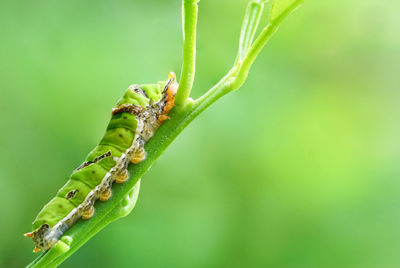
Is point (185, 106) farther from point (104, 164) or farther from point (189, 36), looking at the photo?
point (104, 164)

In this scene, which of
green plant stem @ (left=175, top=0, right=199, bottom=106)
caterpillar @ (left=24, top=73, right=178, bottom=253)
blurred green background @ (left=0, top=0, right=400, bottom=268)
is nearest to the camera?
green plant stem @ (left=175, top=0, right=199, bottom=106)

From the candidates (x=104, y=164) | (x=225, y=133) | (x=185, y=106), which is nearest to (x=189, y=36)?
(x=185, y=106)

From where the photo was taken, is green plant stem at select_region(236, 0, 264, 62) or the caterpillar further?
the caterpillar

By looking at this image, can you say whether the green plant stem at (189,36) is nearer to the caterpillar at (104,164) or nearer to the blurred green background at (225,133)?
the caterpillar at (104,164)

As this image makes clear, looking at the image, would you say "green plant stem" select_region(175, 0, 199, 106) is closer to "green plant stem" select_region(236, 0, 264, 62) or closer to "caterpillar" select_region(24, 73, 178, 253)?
Result: "green plant stem" select_region(236, 0, 264, 62)

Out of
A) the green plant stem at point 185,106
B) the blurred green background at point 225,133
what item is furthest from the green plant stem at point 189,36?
the blurred green background at point 225,133

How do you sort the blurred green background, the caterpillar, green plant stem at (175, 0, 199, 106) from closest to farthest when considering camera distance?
green plant stem at (175, 0, 199, 106) < the caterpillar < the blurred green background

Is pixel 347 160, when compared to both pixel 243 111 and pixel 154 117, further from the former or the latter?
pixel 154 117

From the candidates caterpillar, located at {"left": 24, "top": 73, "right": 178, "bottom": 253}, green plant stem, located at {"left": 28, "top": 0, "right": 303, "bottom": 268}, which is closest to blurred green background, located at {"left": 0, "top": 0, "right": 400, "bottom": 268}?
caterpillar, located at {"left": 24, "top": 73, "right": 178, "bottom": 253}

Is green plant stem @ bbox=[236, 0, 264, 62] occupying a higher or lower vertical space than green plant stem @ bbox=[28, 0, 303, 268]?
higher
